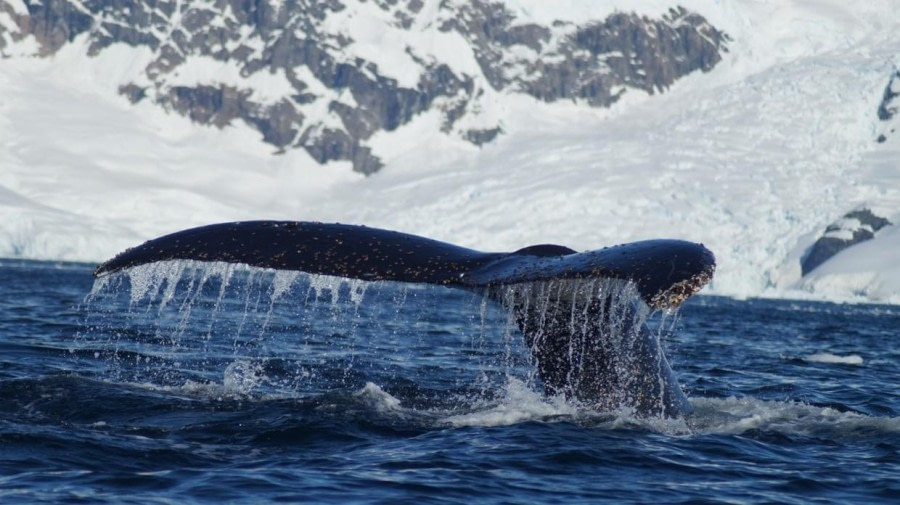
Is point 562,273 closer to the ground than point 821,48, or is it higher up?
closer to the ground

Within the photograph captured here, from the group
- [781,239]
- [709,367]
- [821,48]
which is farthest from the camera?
[821,48]

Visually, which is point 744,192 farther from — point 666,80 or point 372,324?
point 666,80

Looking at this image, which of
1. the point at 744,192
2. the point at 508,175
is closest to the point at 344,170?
the point at 508,175

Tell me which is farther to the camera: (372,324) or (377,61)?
(377,61)

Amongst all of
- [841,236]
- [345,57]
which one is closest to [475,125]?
[345,57]

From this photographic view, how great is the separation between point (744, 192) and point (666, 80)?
251 ft

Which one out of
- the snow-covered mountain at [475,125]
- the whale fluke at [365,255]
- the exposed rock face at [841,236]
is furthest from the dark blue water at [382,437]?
the exposed rock face at [841,236]

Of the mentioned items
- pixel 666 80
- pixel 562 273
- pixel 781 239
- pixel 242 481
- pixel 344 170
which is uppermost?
pixel 666 80

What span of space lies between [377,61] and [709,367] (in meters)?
158

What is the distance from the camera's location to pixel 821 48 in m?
118

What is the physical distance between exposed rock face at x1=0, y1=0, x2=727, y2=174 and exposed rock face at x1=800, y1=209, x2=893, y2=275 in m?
71.3

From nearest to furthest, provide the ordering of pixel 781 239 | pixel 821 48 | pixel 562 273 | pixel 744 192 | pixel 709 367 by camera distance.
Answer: pixel 562 273
pixel 709 367
pixel 781 239
pixel 744 192
pixel 821 48

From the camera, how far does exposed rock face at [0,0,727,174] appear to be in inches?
6250

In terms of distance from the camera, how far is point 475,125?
152m
